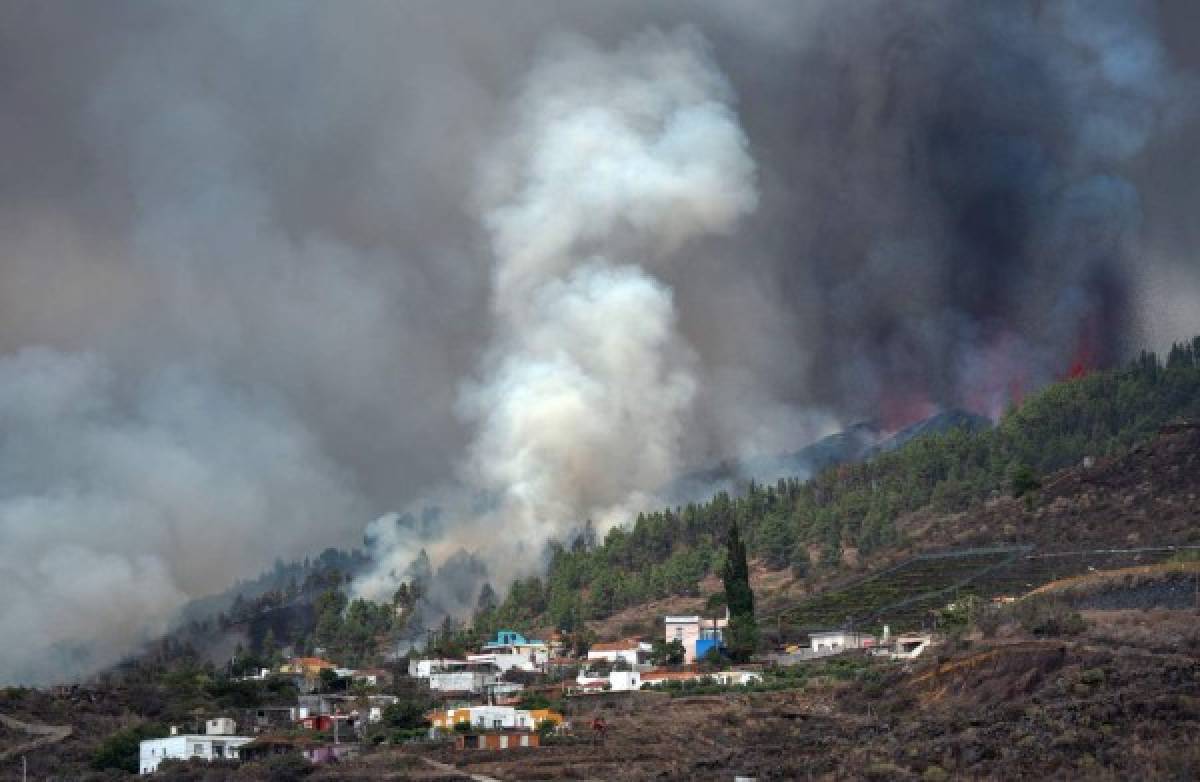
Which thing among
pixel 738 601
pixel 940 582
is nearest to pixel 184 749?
pixel 738 601

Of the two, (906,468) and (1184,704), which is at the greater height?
(906,468)

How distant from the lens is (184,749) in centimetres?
9131

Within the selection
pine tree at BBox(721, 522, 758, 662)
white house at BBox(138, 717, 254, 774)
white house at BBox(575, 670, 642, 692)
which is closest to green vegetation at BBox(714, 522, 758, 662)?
pine tree at BBox(721, 522, 758, 662)

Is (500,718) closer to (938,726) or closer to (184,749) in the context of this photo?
(184,749)

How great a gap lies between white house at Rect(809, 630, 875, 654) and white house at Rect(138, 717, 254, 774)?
32.5m

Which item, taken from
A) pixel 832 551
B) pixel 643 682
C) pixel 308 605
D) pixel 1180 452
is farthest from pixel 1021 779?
pixel 308 605

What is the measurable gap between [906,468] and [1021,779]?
328ft

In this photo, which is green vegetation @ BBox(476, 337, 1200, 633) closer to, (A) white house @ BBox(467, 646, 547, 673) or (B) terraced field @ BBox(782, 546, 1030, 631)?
(B) terraced field @ BBox(782, 546, 1030, 631)

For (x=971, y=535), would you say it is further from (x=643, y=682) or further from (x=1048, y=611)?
(x=1048, y=611)

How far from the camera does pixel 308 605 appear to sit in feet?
540

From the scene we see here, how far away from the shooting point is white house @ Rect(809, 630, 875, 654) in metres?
104

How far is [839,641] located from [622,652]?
15942 mm

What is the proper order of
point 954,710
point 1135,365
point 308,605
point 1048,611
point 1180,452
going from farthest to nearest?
point 308,605 → point 1135,365 → point 1180,452 → point 1048,611 → point 954,710

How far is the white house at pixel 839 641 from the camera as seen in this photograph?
10406 centimetres
